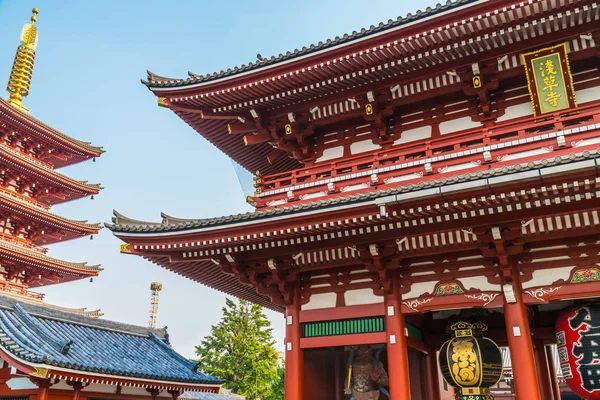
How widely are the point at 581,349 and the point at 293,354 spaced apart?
18.4ft

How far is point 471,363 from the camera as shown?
9172mm

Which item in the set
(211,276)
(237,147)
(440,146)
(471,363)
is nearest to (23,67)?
(237,147)

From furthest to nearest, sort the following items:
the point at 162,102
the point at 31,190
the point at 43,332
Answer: the point at 31,190 → the point at 43,332 → the point at 162,102

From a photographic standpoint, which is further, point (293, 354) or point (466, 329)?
point (293, 354)

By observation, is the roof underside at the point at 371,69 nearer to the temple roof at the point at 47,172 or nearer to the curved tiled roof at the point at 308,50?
the curved tiled roof at the point at 308,50

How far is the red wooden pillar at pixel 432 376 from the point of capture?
1159cm

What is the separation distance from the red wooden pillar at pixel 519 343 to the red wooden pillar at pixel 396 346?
198cm

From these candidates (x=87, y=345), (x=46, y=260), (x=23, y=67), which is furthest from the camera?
(x=23, y=67)

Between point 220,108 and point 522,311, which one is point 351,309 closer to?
point 522,311

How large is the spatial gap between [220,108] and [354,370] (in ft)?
23.9

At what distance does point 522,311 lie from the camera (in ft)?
29.2

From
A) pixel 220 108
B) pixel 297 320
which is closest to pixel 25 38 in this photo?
pixel 220 108

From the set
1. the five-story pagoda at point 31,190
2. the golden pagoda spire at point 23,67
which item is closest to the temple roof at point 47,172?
the five-story pagoda at point 31,190

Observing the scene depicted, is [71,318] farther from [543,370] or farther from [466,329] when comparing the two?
[543,370]
